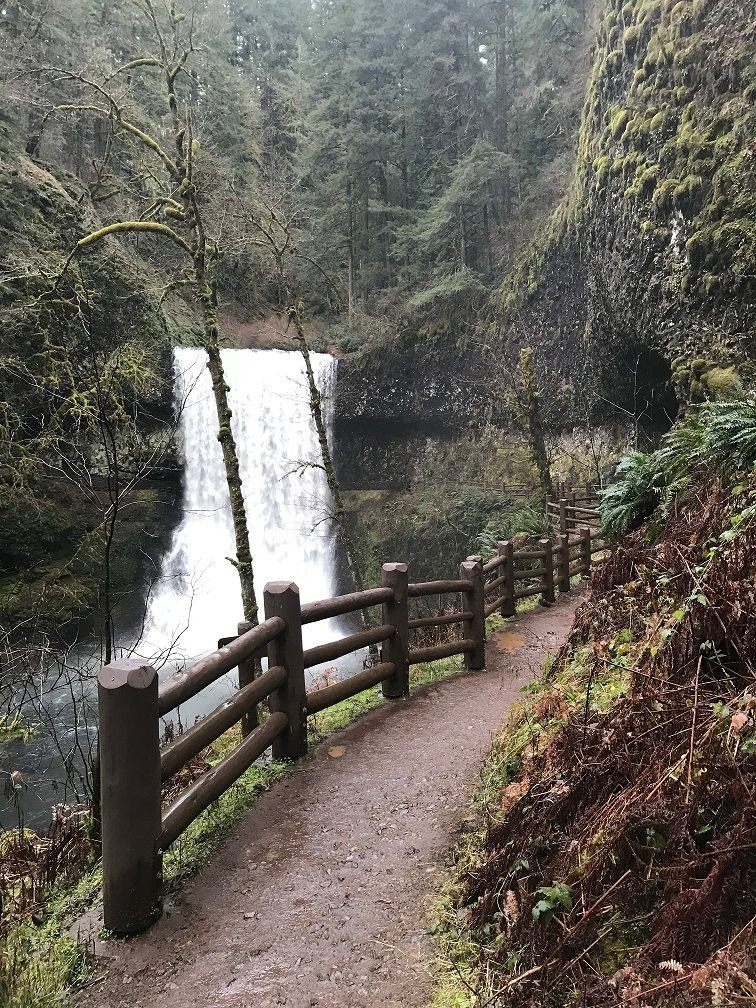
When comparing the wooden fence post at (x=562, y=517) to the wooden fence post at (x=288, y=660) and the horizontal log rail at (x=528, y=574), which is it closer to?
the horizontal log rail at (x=528, y=574)

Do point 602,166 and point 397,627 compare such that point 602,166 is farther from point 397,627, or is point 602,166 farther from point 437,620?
point 397,627

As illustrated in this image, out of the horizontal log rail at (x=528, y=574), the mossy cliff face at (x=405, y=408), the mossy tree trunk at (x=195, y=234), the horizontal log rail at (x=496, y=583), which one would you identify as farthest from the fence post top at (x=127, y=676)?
the mossy cliff face at (x=405, y=408)

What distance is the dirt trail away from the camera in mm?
2328

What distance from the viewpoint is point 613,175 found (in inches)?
577

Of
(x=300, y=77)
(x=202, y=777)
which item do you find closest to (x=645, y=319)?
(x=202, y=777)

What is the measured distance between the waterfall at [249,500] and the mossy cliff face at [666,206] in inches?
354

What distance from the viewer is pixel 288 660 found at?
4.07 metres

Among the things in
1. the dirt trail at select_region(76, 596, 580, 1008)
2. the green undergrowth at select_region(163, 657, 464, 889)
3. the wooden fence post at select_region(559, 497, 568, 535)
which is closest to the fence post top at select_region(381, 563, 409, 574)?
the green undergrowth at select_region(163, 657, 464, 889)

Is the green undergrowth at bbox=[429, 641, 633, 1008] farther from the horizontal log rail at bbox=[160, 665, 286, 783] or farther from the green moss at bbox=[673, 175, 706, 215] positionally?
the green moss at bbox=[673, 175, 706, 215]

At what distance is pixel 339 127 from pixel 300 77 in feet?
22.7

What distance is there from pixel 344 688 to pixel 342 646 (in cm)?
36

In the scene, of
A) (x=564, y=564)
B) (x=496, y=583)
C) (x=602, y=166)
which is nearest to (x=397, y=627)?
(x=496, y=583)

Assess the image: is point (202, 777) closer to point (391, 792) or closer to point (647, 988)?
point (391, 792)

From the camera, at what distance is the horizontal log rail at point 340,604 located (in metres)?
4.34
